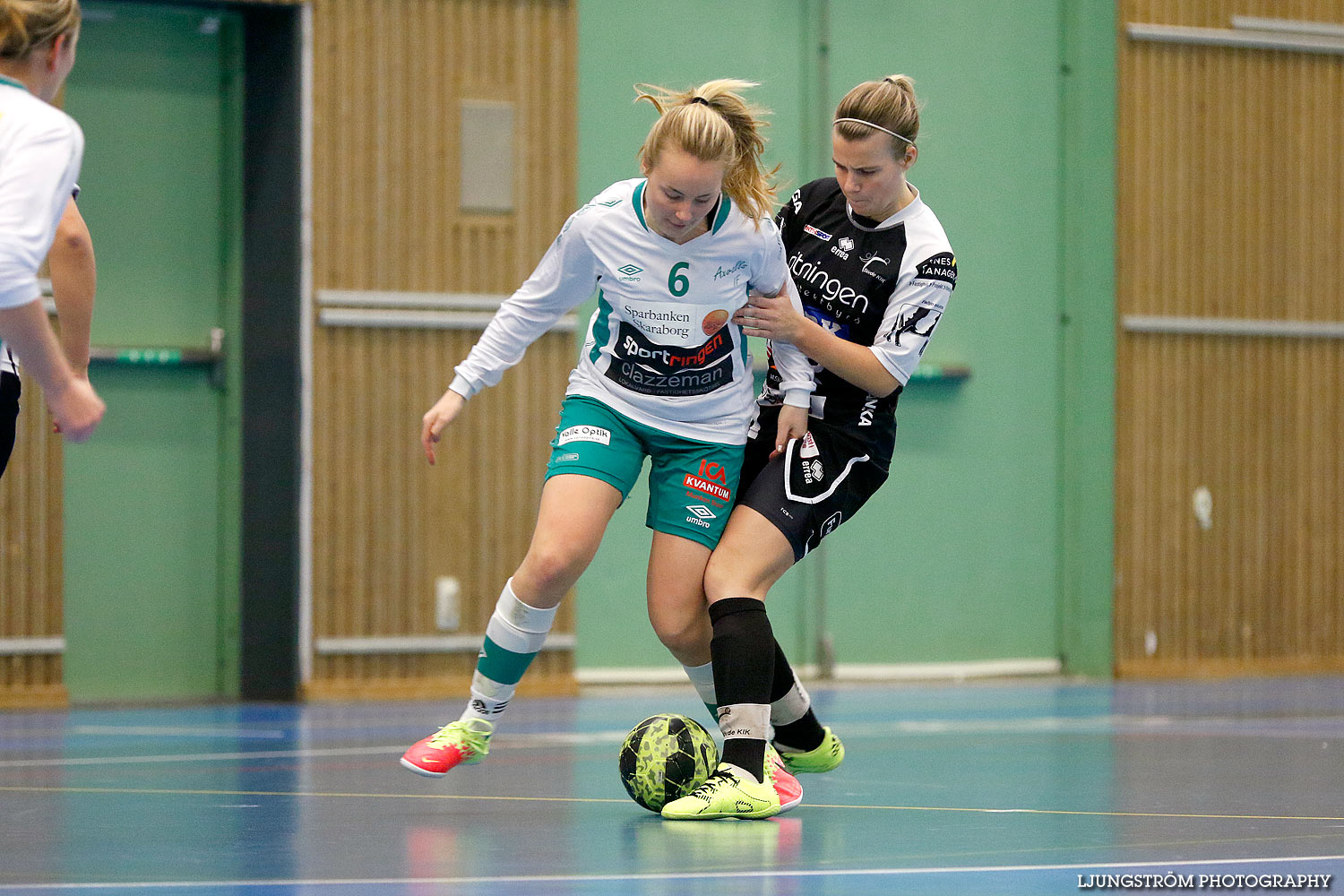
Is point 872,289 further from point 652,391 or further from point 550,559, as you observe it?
point 550,559

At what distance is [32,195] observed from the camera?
2.60 metres

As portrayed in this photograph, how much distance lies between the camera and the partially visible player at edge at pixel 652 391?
12.4 ft

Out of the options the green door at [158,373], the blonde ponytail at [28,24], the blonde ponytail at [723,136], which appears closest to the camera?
the blonde ponytail at [28,24]

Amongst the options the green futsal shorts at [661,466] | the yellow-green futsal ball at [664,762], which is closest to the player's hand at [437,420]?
the green futsal shorts at [661,466]

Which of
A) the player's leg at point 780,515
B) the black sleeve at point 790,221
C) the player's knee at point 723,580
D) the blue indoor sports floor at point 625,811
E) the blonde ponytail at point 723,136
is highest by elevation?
the blonde ponytail at point 723,136

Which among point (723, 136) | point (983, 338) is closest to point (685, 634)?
point (723, 136)

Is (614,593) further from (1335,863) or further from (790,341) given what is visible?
(1335,863)

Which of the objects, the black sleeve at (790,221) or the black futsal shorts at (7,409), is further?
the black sleeve at (790,221)

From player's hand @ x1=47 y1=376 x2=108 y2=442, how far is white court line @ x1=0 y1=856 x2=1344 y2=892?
0.80 m

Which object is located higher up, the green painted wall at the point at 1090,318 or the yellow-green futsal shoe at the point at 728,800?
the green painted wall at the point at 1090,318

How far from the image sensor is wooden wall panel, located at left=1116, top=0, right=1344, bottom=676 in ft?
29.0

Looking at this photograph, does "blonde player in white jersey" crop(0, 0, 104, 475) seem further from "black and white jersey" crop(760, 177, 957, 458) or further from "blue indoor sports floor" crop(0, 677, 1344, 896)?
"black and white jersey" crop(760, 177, 957, 458)

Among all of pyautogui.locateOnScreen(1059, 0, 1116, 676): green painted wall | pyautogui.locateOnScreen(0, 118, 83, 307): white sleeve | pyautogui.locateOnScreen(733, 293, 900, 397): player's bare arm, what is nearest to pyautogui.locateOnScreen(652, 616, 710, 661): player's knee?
pyautogui.locateOnScreen(733, 293, 900, 397): player's bare arm

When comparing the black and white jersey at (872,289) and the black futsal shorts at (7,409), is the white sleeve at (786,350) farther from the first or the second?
the black futsal shorts at (7,409)
